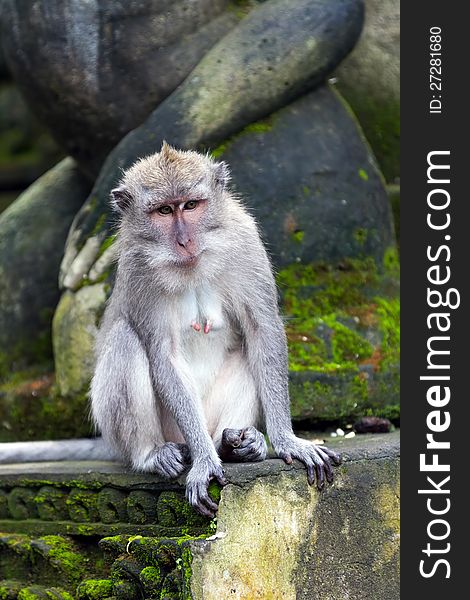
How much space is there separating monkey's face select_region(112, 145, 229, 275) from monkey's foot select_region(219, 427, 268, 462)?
864 millimetres

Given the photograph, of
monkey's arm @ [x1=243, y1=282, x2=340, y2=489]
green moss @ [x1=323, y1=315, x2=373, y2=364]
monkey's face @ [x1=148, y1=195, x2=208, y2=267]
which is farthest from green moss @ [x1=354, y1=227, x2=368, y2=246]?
monkey's face @ [x1=148, y1=195, x2=208, y2=267]

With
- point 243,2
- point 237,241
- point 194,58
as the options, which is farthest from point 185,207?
point 243,2

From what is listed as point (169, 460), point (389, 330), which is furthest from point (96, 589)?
point (389, 330)

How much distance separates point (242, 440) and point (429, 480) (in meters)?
1.01

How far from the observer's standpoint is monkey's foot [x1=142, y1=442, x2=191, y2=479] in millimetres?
5867

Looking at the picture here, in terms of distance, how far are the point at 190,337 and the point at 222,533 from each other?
117 centimetres

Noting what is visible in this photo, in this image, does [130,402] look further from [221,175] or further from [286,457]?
[221,175]

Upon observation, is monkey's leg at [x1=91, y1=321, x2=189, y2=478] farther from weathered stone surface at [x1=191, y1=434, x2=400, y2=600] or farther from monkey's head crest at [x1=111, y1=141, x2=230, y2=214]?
monkey's head crest at [x1=111, y1=141, x2=230, y2=214]

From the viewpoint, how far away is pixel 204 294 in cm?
620

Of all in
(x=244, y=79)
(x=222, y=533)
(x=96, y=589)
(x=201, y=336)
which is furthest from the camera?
(x=244, y=79)

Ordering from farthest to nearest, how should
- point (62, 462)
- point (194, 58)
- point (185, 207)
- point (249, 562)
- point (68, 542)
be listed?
point (194, 58), point (62, 462), point (68, 542), point (185, 207), point (249, 562)

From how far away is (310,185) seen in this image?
736 cm

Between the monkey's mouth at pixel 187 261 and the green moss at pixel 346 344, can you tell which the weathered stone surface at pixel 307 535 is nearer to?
the green moss at pixel 346 344

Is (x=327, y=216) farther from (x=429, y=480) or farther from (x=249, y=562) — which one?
(x=249, y=562)
